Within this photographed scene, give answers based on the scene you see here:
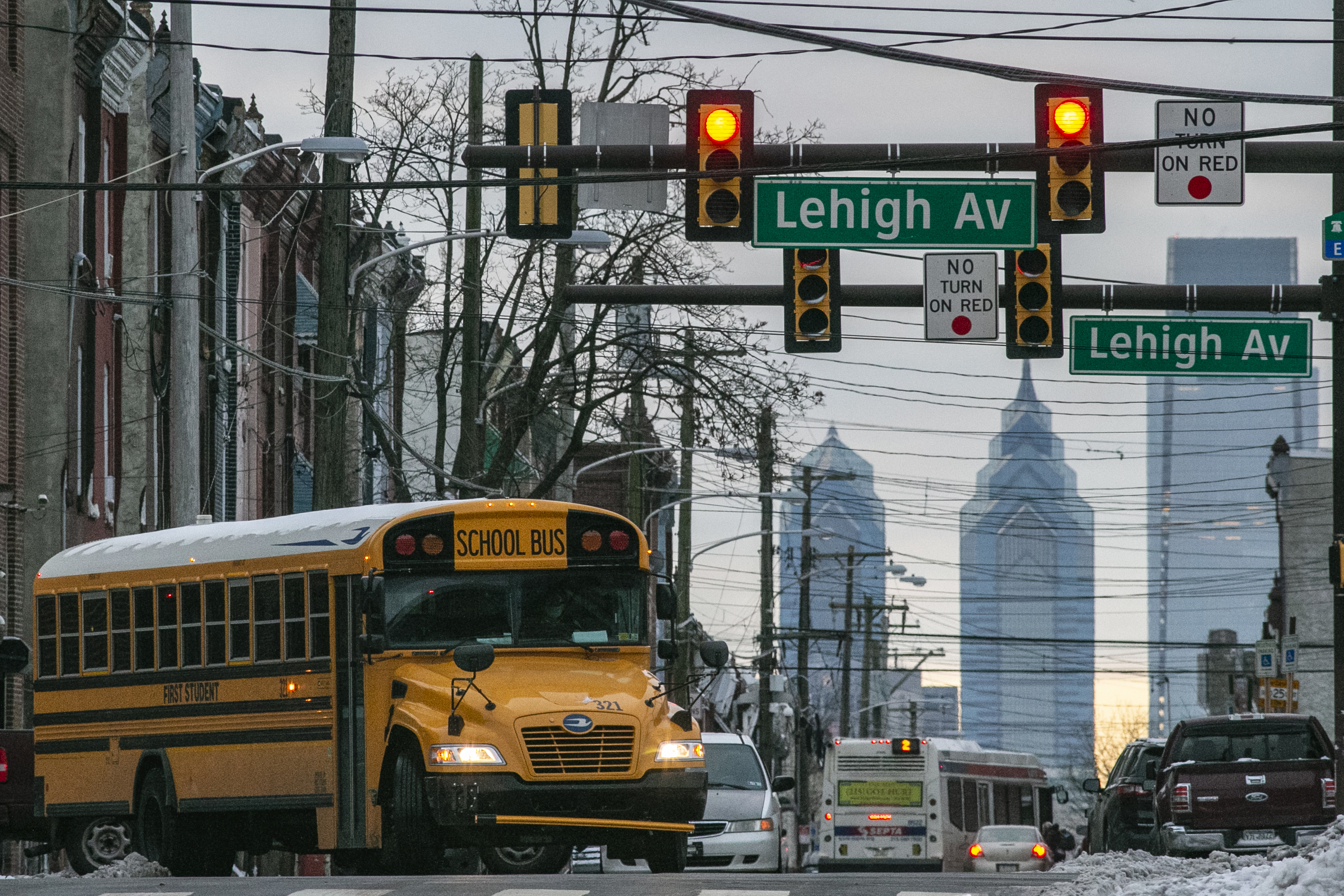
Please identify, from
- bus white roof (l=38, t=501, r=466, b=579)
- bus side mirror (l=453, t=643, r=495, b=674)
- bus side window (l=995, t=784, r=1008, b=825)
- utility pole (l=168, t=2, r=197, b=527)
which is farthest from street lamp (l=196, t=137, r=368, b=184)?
bus side window (l=995, t=784, r=1008, b=825)

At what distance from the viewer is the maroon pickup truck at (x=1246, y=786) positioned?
21.8 m

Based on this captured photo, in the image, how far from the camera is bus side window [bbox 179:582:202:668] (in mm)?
17922

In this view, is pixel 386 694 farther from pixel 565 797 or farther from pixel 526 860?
pixel 526 860

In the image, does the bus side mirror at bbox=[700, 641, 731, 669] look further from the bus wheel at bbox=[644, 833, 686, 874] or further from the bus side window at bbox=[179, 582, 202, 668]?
the bus side window at bbox=[179, 582, 202, 668]

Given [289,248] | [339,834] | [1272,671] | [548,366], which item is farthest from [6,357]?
[1272,671]

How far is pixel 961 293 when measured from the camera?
1934 centimetres

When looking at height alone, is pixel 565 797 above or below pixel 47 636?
below

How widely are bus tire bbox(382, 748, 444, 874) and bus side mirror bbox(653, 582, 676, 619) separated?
2.19 metres

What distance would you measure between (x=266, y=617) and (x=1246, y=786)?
10.1 metres

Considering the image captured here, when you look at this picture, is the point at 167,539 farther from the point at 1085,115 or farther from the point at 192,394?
the point at 1085,115

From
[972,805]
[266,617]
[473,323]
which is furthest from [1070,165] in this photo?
[972,805]

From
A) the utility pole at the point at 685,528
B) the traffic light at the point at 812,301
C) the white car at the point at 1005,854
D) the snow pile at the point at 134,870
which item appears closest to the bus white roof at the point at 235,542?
the snow pile at the point at 134,870

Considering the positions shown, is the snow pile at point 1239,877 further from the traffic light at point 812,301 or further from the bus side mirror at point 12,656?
the bus side mirror at point 12,656

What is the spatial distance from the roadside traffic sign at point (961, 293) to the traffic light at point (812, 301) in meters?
0.95
